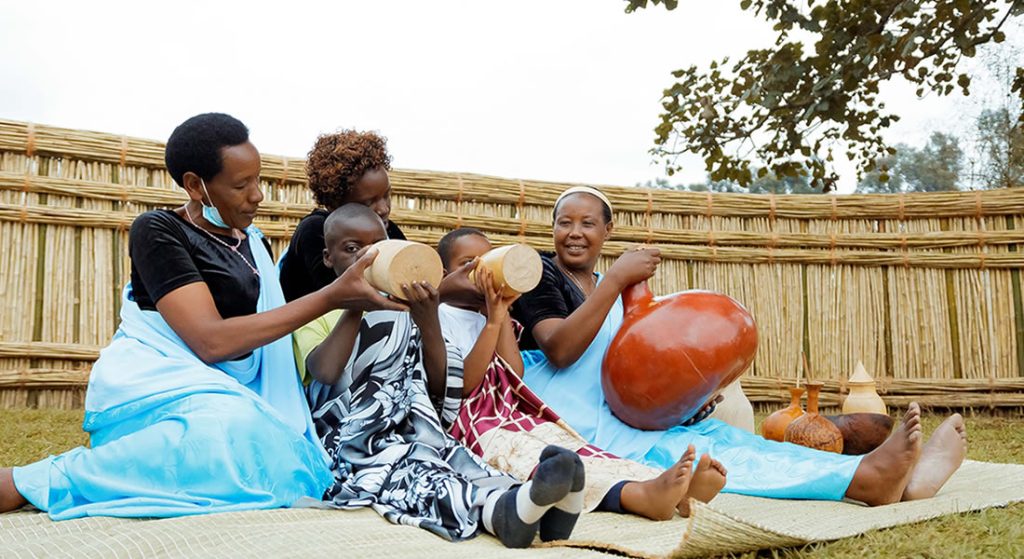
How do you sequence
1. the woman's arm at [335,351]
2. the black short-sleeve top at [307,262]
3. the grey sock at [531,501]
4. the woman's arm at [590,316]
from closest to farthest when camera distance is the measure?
the grey sock at [531,501]
the woman's arm at [335,351]
the black short-sleeve top at [307,262]
the woman's arm at [590,316]

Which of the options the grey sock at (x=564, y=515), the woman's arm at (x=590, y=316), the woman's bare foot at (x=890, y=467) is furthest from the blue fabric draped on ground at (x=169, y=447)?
the woman's bare foot at (x=890, y=467)

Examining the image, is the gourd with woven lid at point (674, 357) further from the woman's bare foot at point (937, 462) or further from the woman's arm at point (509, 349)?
the woman's bare foot at point (937, 462)

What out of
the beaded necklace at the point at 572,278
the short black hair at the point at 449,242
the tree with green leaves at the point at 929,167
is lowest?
the beaded necklace at the point at 572,278

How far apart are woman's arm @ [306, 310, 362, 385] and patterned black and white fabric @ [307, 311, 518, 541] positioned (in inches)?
2.2

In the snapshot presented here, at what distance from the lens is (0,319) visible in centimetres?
555

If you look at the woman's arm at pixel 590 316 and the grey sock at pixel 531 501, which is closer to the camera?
the grey sock at pixel 531 501

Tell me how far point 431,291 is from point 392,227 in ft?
3.79

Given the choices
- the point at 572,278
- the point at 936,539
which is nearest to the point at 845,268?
the point at 572,278

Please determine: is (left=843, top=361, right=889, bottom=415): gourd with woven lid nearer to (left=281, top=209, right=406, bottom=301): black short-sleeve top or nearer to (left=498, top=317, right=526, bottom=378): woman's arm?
(left=498, top=317, right=526, bottom=378): woman's arm

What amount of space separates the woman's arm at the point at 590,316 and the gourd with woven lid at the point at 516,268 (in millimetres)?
603

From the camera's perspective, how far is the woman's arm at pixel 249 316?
9.09ft

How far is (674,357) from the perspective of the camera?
3568 mm

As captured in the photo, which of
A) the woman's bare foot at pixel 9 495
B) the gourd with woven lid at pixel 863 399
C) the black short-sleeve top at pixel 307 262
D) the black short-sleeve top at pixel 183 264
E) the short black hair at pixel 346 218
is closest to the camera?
the woman's bare foot at pixel 9 495

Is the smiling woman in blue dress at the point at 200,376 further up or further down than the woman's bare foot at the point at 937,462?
further up
